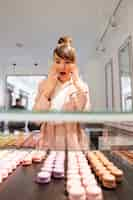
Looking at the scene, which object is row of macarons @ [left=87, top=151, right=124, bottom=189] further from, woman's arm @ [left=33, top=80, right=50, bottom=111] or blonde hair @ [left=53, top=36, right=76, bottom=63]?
blonde hair @ [left=53, top=36, right=76, bottom=63]

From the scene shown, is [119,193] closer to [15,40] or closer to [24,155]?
[24,155]

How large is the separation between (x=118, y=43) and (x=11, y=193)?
291cm

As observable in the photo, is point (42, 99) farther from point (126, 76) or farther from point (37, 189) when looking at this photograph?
point (126, 76)

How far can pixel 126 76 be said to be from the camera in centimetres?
281

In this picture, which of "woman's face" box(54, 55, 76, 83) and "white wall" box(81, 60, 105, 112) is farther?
"white wall" box(81, 60, 105, 112)

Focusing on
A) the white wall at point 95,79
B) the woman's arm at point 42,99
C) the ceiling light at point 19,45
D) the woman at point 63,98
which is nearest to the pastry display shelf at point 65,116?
the woman at point 63,98

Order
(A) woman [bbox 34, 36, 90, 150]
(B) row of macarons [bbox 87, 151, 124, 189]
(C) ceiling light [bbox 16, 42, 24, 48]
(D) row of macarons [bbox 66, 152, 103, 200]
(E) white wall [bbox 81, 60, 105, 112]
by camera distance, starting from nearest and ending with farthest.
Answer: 1. (D) row of macarons [bbox 66, 152, 103, 200]
2. (B) row of macarons [bbox 87, 151, 124, 189]
3. (A) woman [bbox 34, 36, 90, 150]
4. (C) ceiling light [bbox 16, 42, 24, 48]
5. (E) white wall [bbox 81, 60, 105, 112]

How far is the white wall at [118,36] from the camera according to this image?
8.49 feet

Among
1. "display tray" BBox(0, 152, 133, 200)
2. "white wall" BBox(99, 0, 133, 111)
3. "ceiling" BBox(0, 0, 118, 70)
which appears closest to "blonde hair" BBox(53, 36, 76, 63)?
"display tray" BBox(0, 152, 133, 200)

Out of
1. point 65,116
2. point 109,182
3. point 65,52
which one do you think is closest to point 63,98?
point 65,52

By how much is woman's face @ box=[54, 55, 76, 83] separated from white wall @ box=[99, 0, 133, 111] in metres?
1.56

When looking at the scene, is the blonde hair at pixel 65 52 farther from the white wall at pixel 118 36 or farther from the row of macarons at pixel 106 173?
the white wall at pixel 118 36

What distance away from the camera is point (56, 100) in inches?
51.1

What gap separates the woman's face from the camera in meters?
1.32
